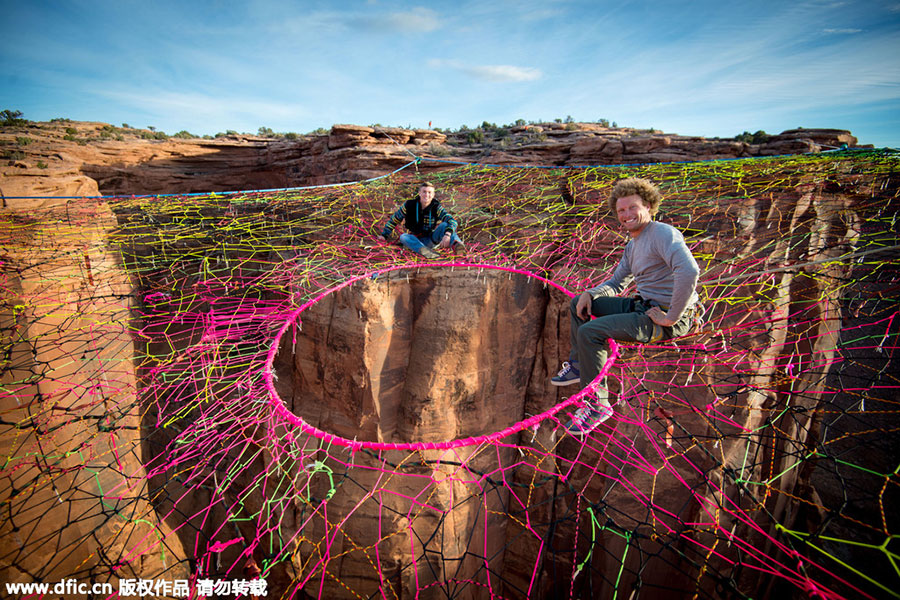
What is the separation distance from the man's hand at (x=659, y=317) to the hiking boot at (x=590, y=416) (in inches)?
39.9

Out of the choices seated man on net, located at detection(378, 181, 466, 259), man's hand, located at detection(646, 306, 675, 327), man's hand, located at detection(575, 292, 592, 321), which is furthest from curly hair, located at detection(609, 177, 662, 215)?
seated man on net, located at detection(378, 181, 466, 259)

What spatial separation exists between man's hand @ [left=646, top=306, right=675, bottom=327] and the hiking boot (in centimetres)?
101

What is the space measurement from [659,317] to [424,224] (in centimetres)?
459

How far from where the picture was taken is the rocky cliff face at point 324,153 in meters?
12.3

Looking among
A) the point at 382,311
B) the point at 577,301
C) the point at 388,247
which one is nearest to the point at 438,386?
the point at 382,311

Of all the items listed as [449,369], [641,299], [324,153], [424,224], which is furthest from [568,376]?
[324,153]

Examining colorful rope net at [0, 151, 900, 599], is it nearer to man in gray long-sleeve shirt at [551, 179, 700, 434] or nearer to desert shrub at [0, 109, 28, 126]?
man in gray long-sleeve shirt at [551, 179, 700, 434]

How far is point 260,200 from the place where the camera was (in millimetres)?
9289

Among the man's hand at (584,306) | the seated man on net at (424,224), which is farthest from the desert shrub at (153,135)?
the man's hand at (584,306)

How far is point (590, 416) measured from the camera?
421 cm

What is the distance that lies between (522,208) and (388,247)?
3.12m

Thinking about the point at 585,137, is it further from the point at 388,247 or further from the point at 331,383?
the point at 331,383

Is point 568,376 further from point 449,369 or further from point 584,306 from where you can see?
point 449,369

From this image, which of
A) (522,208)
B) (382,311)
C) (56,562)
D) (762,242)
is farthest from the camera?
(522,208)
